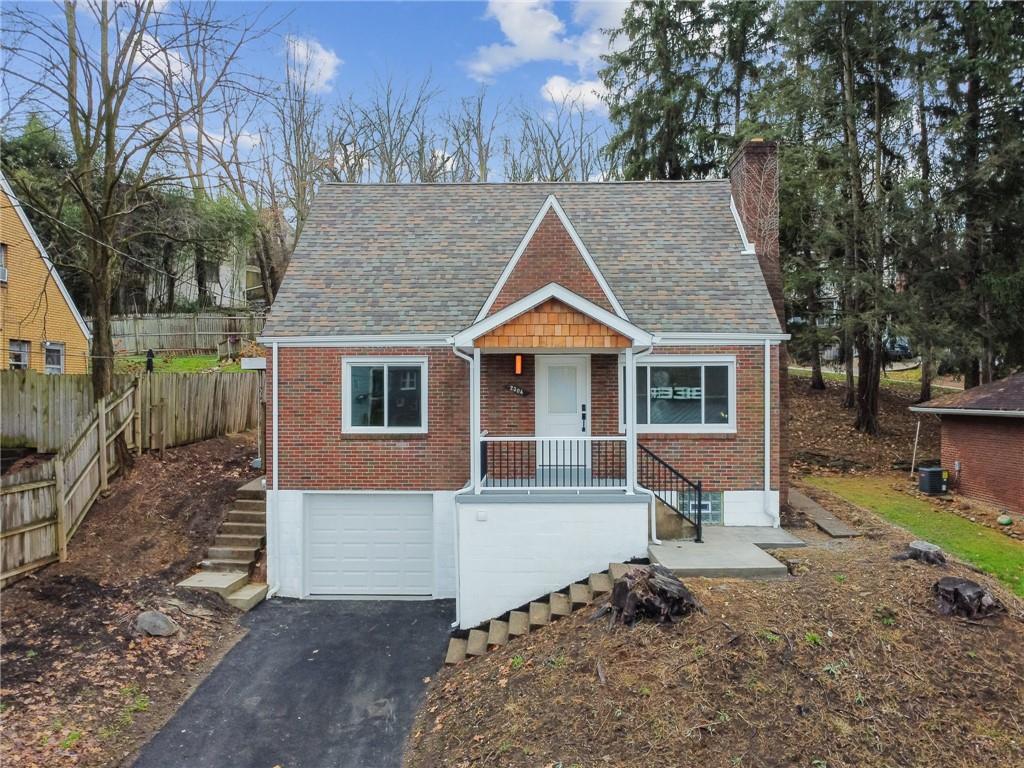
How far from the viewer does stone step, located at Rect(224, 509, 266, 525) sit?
11648 mm

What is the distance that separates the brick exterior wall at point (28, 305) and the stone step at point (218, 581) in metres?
10.9

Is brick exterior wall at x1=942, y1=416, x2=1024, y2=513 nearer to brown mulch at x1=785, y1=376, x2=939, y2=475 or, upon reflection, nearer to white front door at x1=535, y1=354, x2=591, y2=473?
brown mulch at x1=785, y1=376, x2=939, y2=475

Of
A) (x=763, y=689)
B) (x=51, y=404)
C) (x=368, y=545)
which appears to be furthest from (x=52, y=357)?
(x=763, y=689)

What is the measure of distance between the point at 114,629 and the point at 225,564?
8.18 feet

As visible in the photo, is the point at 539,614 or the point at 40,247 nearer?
the point at 539,614

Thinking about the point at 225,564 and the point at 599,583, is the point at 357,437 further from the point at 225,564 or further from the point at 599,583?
the point at 599,583

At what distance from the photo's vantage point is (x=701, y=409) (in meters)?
10.8

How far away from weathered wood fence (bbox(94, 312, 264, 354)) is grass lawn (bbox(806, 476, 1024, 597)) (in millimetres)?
22423

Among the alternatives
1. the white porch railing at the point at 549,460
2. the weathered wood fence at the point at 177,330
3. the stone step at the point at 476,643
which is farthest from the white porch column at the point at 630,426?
the weathered wood fence at the point at 177,330

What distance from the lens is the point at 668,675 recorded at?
5797 mm

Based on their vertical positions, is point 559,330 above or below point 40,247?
below

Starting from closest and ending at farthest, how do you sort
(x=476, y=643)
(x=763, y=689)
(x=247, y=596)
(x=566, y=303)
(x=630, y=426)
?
1. (x=763, y=689)
2. (x=476, y=643)
3. (x=566, y=303)
4. (x=630, y=426)
5. (x=247, y=596)

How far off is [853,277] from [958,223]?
4.34 metres

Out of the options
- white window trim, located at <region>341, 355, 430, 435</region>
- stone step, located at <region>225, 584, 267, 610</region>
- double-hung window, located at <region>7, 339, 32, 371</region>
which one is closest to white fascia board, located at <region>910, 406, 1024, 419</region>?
white window trim, located at <region>341, 355, 430, 435</region>
